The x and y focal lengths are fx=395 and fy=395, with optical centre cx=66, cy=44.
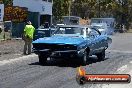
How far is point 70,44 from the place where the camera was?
14.0 metres

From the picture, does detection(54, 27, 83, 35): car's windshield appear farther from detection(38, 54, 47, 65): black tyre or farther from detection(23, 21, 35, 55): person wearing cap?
detection(23, 21, 35, 55): person wearing cap

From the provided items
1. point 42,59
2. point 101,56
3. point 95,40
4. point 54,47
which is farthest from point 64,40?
point 101,56

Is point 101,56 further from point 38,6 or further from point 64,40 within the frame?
point 38,6

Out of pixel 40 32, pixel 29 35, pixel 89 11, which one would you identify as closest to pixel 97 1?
pixel 89 11

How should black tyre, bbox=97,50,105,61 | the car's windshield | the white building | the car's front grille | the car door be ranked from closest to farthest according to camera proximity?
the car's front grille → the car's windshield → the car door → black tyre, bbox=97,50,105,61 → the white building

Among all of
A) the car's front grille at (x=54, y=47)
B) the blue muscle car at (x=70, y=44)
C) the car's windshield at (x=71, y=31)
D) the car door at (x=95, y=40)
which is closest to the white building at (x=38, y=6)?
the car door at (x=95, y=40)

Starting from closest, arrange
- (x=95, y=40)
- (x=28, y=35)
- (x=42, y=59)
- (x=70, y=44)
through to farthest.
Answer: (x=70, y=44), (x=42, y=59), (x=95, y=40), (x=28, y=35)

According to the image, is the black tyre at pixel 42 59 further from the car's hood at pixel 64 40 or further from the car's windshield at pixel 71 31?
the car's windshield at pixel 71 31

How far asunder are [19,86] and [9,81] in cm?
98

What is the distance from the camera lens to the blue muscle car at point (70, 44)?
1419 centimetres

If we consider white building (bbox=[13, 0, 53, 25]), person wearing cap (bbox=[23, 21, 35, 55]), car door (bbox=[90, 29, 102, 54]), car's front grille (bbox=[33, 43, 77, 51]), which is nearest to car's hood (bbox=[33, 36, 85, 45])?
car's front grille (bbox=[33, 43, 77, 51])

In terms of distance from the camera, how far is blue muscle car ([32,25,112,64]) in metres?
14.2

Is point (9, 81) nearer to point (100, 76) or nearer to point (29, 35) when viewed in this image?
point (100, 76)

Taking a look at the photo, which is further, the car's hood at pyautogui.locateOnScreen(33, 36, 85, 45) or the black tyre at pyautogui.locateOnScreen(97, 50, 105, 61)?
the black tyre at pyautogui.locateOnScreen(97, 50, 105, 61)
